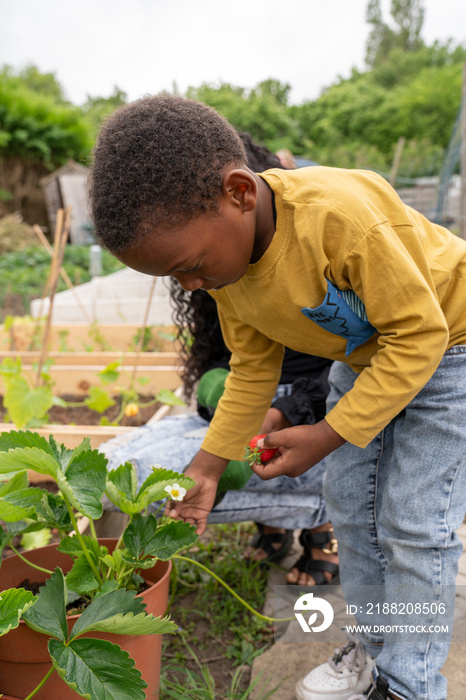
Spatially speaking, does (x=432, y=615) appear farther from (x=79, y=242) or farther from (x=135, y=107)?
(x=79, y=242)

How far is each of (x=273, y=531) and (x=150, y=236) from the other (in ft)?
4.17

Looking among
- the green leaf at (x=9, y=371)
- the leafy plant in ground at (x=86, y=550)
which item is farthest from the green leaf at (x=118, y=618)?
the green leaf at (x=9, y=371)

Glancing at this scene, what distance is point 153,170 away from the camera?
85 cm

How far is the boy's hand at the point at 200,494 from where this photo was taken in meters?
1.25

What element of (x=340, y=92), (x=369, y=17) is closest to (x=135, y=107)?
(x=340, y=92)

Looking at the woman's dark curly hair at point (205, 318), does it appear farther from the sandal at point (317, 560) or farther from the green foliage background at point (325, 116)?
the green foliage background at point (325, 116)

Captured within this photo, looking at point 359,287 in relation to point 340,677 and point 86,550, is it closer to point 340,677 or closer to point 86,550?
point 86,550

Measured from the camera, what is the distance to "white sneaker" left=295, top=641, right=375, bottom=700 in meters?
1.24

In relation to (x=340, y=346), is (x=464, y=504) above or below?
below

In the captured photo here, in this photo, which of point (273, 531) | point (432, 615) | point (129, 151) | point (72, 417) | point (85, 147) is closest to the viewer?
point (129, 151)

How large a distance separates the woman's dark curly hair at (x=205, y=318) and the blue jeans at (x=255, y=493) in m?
0.33

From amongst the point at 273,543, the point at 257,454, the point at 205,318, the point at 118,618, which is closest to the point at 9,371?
the point at 205,318

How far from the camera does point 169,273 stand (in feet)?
3.11

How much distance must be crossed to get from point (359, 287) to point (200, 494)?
0.61 m
